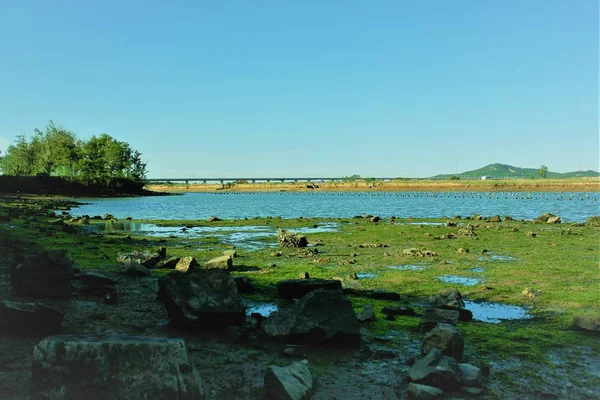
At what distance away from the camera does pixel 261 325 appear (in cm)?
949

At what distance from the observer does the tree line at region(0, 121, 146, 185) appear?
12975 centimetres

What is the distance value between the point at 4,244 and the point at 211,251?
8471mm

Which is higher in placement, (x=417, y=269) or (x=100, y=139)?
(x=100, y=139)

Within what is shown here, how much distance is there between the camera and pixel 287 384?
6.46 metres

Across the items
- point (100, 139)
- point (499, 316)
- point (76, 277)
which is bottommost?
point (499, 316)

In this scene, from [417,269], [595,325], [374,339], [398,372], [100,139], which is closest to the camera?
[398,372]

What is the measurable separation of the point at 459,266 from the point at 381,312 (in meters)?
8.05

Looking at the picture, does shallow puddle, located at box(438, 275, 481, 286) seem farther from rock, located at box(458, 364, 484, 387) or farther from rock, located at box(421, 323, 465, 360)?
rock, located at box(458, 364, 484, 387)

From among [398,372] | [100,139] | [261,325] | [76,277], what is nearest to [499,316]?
[398,372]

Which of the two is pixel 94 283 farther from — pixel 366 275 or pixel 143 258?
pixel 366 275

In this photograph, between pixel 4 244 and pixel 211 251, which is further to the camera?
pixel 211 251

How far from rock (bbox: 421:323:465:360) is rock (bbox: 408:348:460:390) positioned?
651 millimetres

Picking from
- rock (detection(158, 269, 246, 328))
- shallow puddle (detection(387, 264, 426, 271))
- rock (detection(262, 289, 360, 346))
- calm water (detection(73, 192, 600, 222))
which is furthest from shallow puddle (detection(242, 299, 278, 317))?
calm water (detection(73, 192, 600, 222))

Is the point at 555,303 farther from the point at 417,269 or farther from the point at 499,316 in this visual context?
the point at 417,269
